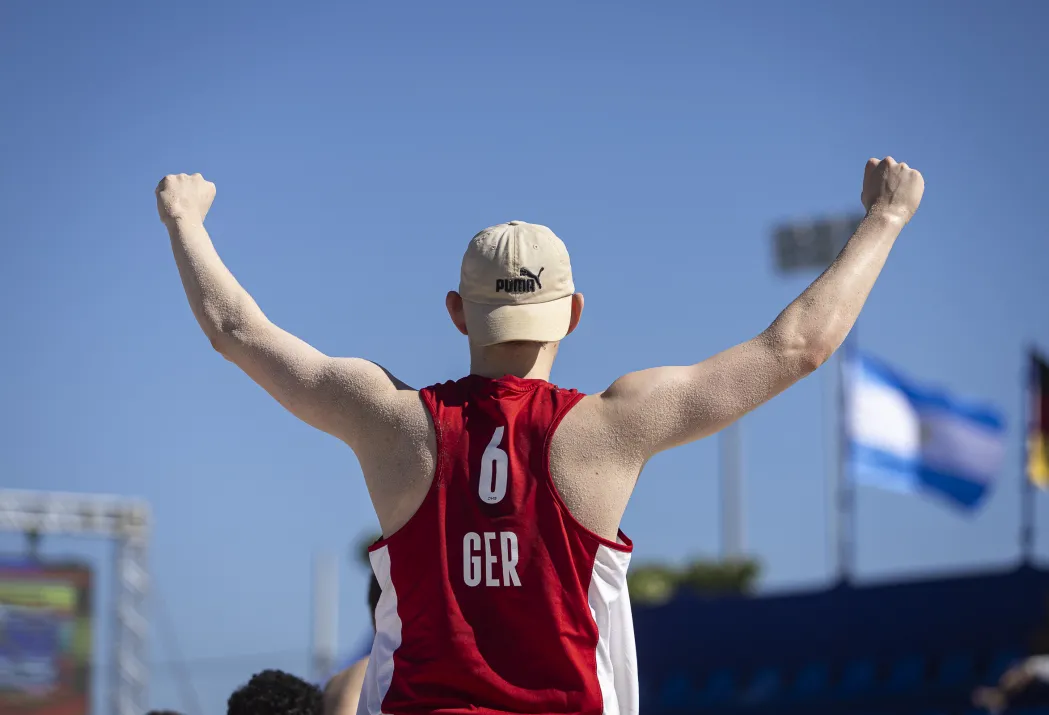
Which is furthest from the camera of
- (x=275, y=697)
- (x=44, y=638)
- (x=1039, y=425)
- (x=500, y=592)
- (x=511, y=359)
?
(x=1039, y=425)

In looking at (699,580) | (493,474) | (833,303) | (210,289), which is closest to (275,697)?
(210,289)

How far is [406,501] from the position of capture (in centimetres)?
242

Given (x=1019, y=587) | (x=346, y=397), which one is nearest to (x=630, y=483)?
(x=346, y=397)

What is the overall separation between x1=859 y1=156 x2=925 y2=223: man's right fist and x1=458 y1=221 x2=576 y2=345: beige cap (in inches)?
24.1

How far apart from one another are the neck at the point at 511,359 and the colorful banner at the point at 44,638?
1453 cm

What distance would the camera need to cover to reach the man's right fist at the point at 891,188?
2645 millimetres

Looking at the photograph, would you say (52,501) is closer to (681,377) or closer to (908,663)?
(908,663)

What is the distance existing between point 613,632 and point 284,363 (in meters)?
0.76

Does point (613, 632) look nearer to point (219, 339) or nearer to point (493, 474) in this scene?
point (493, 474)

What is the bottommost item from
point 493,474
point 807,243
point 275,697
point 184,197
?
point 275,697

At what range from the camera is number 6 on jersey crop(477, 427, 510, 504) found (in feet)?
7.71

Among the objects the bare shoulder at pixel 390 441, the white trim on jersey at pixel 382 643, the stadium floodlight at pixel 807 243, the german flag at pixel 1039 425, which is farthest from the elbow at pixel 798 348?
the stadium floodlight at pixel 807 243

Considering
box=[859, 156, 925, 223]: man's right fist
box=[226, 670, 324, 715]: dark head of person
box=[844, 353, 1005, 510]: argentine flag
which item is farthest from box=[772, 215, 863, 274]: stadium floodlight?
box=[859, 156, 925, 223]: man's right fist

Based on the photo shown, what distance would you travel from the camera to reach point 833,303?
2.44 meters
